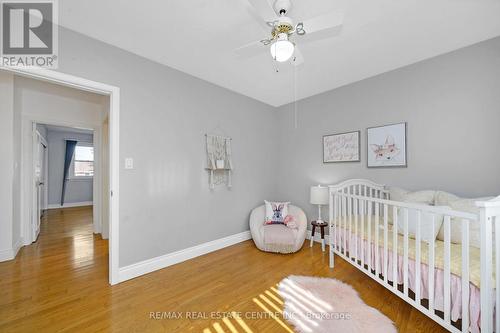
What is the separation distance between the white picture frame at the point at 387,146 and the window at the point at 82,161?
7875mm

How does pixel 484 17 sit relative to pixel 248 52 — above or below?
above

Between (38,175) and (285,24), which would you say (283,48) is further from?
(38,175)

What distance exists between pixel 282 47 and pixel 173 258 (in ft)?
8.29

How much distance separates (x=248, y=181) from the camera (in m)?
3.46

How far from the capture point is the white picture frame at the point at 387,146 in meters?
2.46

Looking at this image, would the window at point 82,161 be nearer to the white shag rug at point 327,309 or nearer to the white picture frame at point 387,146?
the white shag rug at point 327,309

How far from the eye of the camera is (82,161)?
6.62 meters

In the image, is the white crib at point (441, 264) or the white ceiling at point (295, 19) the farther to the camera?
the white ceiling at point (295, 19)

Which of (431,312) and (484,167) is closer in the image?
(431,312)

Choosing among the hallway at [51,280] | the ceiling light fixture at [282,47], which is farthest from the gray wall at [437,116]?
the hallway at [51,280]

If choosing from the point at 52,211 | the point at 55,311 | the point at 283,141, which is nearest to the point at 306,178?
the point at 283,141

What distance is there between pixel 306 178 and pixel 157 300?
105 inches

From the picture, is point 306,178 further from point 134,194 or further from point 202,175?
point 134,194

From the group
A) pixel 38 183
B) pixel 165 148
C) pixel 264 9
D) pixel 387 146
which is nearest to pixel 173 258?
A: pixel 165 148
